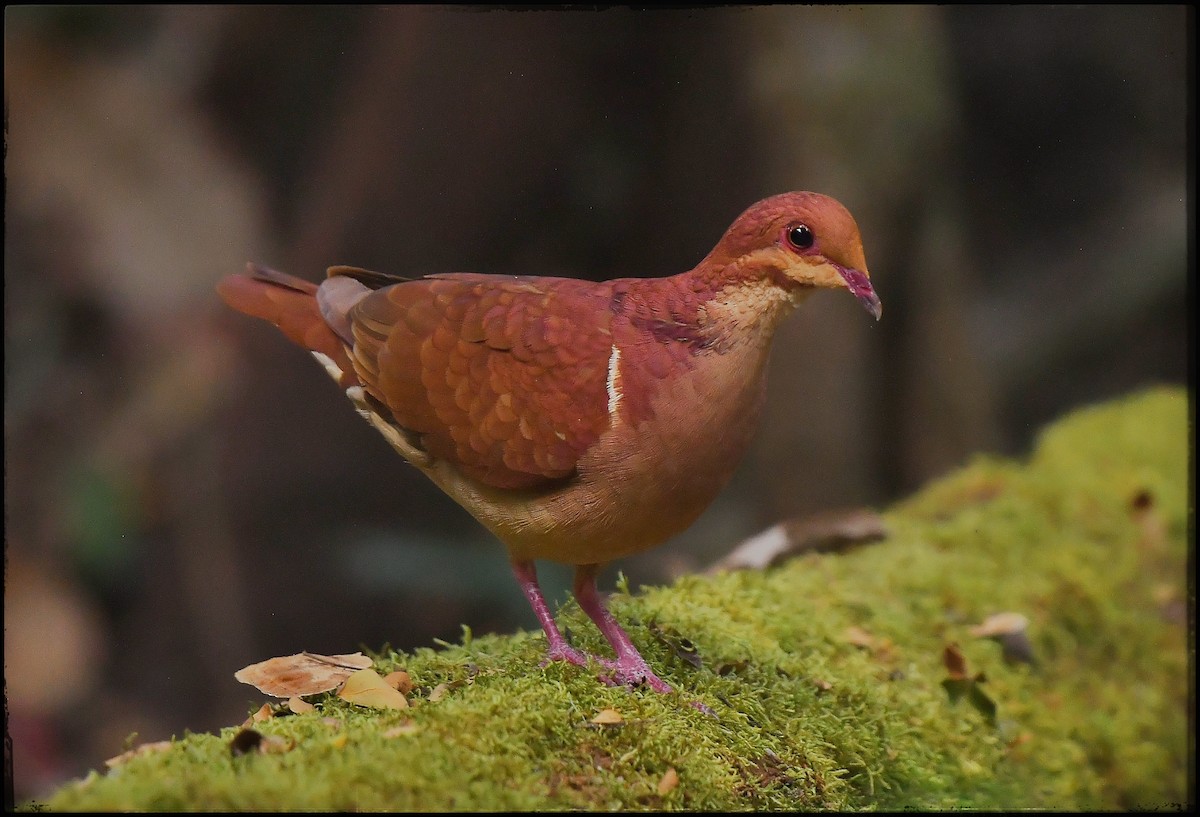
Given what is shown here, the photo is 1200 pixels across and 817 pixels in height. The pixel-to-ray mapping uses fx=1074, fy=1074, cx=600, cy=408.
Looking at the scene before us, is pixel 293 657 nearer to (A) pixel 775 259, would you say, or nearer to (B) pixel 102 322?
(A) pixel 775 259

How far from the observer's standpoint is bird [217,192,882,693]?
3008mm

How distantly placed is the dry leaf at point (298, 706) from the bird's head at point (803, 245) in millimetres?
1697

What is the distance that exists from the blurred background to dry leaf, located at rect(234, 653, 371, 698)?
12.1ft

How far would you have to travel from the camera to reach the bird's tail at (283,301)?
152 inches

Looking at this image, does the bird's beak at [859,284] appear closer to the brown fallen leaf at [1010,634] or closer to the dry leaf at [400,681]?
the dry leaf at [400,681]

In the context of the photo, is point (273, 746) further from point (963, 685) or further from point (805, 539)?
point (805, 539)

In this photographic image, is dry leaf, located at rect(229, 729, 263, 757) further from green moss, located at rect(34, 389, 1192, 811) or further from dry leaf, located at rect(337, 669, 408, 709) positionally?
dry leaf, located at rect(337, 669, 408, 709)

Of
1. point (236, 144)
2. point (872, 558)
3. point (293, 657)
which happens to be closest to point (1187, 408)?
point (872, 558)

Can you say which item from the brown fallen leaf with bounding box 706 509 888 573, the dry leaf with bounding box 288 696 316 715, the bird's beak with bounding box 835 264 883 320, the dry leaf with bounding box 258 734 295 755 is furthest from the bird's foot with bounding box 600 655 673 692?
the brown fallen leaf with bounding box 706 509 888 573

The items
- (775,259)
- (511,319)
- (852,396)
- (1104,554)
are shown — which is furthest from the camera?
(852,396)

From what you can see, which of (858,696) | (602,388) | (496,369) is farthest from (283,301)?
(858,696)

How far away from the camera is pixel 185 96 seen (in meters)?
7.84

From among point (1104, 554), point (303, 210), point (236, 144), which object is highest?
point (236, 144)

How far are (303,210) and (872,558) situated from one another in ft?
15.9
